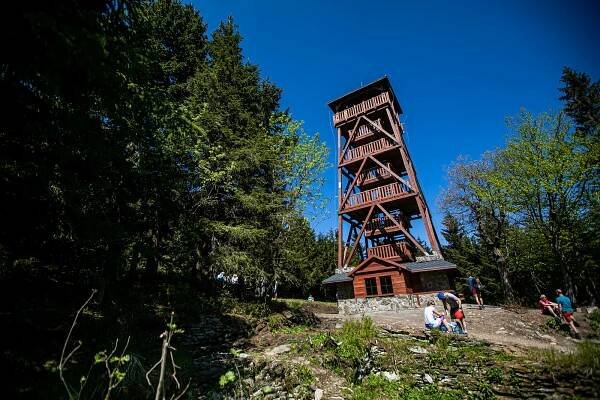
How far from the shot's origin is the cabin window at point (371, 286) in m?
19.1

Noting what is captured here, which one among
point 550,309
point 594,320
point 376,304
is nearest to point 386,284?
point 376,304

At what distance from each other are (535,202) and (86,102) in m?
24.2

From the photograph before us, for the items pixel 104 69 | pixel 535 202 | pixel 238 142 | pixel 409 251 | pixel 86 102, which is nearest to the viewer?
pixel 104 69

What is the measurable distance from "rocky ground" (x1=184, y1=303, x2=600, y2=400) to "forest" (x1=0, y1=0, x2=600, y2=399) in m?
2.58

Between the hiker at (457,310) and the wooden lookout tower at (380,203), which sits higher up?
the wooden lookout tower at (380,203)

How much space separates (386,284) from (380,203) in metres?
5.70

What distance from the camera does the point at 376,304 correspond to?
18516 millimetres

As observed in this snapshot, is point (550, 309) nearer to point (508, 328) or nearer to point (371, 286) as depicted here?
point (508, 328)

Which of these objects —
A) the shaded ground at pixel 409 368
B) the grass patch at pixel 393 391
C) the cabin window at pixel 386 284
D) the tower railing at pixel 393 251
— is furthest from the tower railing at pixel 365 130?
the grass patch at pixel 393 391

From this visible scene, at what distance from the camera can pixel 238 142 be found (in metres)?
17.4

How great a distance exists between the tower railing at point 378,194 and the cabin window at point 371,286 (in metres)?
5.70

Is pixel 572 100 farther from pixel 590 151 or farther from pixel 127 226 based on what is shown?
pixel 127 226

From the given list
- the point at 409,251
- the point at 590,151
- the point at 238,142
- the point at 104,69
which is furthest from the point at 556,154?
the point at 104,69

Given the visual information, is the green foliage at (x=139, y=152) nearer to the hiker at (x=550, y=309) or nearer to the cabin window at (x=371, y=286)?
the cabin window at (x=371, y=286)
